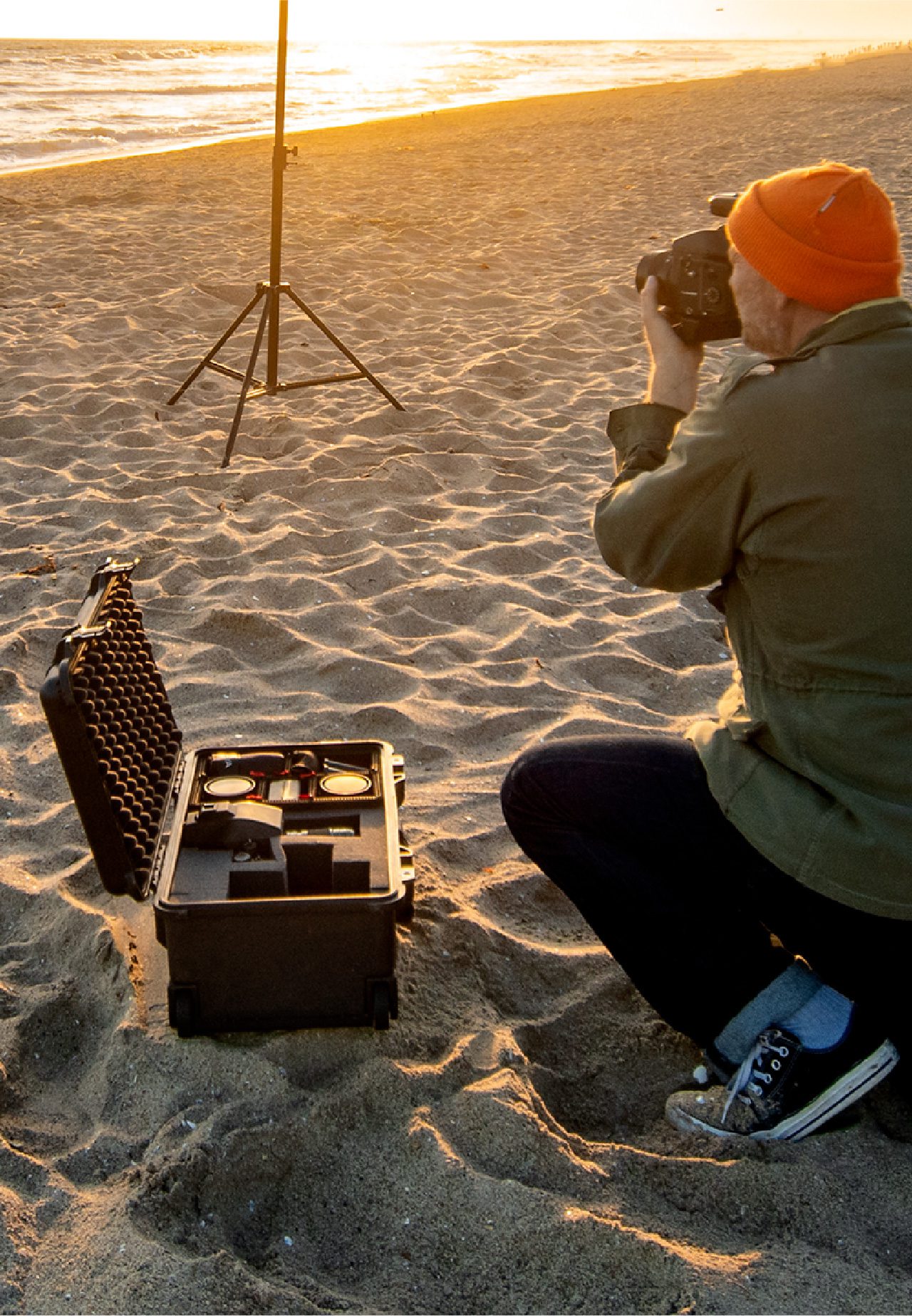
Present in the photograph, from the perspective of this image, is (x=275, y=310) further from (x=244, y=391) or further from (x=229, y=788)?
(x=229, y=788)

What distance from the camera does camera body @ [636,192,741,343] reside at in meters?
2.16

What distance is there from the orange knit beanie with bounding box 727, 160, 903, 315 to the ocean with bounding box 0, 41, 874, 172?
1415 cm

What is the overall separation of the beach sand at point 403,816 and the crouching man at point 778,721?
0.14m

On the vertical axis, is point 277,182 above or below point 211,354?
above

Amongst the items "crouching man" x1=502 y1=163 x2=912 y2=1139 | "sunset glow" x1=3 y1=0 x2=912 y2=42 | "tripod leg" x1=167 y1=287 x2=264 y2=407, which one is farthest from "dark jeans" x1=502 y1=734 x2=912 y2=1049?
"sunset glow" x1=3 y1=0 x2=912 y2=42

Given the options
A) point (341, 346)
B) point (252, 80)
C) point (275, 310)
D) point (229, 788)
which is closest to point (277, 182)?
point (275, 310)

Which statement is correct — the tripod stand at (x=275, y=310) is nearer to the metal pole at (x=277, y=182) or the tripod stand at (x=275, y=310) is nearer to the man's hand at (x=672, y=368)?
the metal pole at (x=277, y=182)

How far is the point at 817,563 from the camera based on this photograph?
5.83 ft

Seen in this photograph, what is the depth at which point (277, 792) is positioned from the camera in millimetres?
2467

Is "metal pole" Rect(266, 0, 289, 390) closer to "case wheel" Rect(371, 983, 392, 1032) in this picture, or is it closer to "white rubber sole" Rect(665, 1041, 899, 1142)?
"case wheel" Rect(371, 983, 392, 1032)

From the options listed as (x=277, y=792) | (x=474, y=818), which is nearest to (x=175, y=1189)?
(x=277, y=792)

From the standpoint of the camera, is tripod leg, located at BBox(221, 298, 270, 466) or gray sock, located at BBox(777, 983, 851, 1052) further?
tripod leg, located at BBox(221, 298, 270, 466)

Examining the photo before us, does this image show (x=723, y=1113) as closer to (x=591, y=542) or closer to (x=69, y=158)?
(x=591, y=542)

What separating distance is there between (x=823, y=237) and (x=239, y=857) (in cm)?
150
